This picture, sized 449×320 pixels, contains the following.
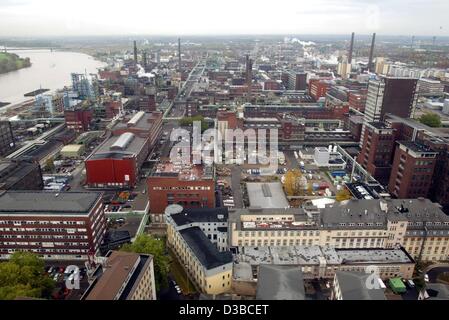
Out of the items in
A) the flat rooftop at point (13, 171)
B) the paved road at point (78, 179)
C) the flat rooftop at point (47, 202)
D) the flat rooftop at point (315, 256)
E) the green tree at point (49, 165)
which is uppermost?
the flat rooftop at point (47, 202)

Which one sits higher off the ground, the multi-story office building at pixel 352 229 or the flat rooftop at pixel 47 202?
the flat rooftop at pixel 47 202

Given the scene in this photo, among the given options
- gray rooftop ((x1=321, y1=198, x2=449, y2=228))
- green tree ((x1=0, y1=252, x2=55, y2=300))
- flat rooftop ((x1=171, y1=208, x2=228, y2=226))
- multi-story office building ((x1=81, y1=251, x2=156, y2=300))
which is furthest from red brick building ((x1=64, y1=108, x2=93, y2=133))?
gray rooftop ((x1=321, y1=198, x2=449, y2=228))

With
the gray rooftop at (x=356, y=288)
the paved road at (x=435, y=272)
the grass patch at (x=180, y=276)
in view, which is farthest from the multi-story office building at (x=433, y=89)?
the grass patch at (x=180, y=276)

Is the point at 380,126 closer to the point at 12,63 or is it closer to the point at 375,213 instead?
the point at 375,213

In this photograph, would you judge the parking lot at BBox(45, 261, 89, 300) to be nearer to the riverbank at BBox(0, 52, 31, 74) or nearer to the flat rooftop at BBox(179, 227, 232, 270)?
the flat rooftop at BBox(179, 227, 232, 270)

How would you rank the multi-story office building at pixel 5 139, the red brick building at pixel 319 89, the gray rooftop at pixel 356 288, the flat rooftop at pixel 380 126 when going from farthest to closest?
the red brick building at pixel 319 89 → the multi-story office building at pixel 5 139 → the flat rooftop at pixel 380 126 → the gray rooftop at pixel 356 288

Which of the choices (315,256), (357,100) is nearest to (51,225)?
(315,256)

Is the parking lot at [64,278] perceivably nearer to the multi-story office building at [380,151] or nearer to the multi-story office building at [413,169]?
the multi-story office building at [413,169]

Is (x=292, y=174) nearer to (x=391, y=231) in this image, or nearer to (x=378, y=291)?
(x=391, y=231)
